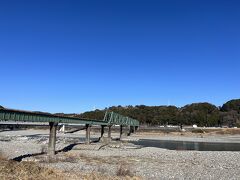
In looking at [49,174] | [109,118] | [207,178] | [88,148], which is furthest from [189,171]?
[109,118]

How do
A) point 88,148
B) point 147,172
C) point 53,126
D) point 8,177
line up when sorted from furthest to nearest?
point 88,148
point 53,126
point 147,172
point 8,177

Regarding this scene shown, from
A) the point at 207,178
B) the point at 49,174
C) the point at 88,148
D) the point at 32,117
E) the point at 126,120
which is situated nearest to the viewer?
the point at 49,174

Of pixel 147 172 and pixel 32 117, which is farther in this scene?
pixel 32 117

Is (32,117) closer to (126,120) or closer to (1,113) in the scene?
(1,113)

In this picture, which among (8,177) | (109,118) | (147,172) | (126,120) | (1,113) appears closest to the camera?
(8,177)

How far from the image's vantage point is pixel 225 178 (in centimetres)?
3244

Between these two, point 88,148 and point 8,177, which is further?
point 88,148

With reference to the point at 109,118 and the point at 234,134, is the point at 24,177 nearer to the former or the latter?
the point at 109,118

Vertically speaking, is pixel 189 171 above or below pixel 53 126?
below

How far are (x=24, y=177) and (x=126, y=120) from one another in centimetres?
11855

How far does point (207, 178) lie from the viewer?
32406 millimetres

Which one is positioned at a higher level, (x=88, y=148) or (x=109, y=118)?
(x=109, y=118)

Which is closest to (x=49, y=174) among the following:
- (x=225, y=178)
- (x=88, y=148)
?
(x=225, y=178)

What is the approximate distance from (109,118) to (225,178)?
75961 mm
